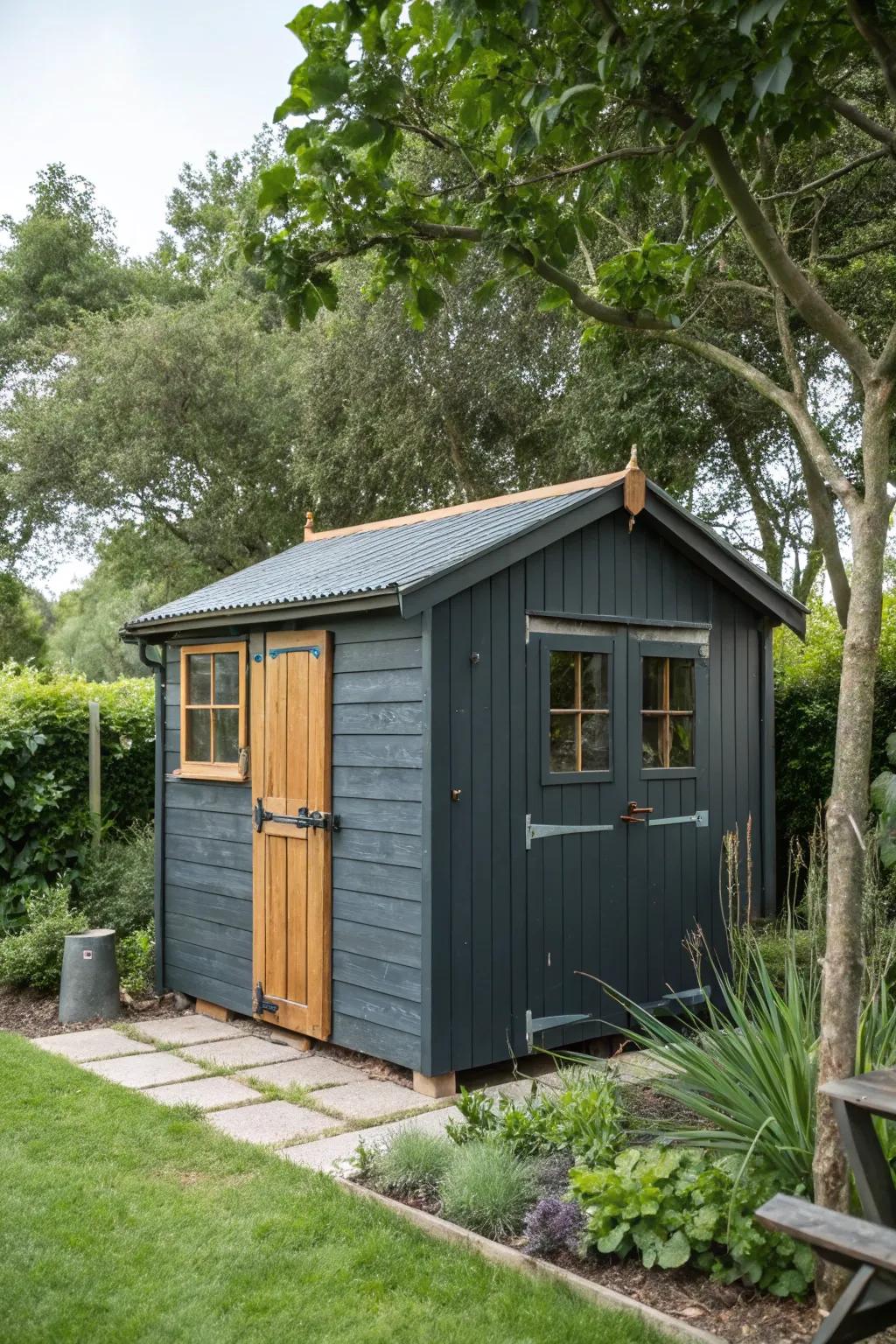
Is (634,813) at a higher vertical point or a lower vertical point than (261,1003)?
higher

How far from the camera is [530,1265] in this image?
329cm

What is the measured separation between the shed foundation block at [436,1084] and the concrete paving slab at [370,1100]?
0.04 meters

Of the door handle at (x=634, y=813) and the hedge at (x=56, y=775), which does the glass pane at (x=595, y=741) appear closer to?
the door handle at (x=634, y=813)

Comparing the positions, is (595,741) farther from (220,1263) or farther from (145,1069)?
(220,1263)

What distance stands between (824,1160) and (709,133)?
2935mm

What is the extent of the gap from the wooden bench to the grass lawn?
622 mm

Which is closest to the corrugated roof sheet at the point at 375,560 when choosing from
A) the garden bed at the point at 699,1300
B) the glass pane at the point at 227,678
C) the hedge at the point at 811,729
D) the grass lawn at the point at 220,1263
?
the glass pane at the point at 227,678

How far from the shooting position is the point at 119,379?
18.2m

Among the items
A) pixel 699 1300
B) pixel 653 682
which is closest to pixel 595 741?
pixel 653 682

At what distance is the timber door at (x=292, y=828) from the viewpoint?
5840 millimetres

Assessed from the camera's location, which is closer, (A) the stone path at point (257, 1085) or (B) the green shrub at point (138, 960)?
(A) the stone path at point (257, 1085)

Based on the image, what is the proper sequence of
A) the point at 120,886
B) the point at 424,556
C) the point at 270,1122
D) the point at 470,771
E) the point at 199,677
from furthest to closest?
the point at 120,886 → the point at 199,677 → the point at 424,556 → the point at 470,771 → the point at 270,1122

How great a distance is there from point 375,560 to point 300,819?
58.0 inches

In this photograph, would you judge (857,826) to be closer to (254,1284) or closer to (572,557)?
(254,1284)
